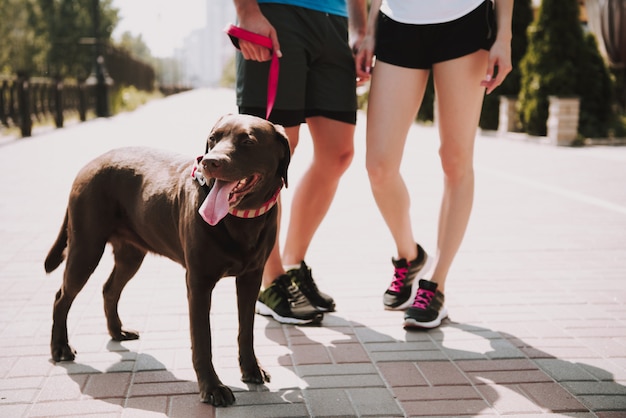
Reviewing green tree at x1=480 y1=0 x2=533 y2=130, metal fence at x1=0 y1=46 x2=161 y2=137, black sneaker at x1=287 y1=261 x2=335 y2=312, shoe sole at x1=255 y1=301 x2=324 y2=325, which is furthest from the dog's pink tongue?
green tree at x1=480 y1=0 x2=533 y2=130

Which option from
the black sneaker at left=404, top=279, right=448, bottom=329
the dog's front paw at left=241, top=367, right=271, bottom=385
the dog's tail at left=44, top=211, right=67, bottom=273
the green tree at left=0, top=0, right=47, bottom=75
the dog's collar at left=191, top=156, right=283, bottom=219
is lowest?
the dog's front paw at left=241, top=367, right=271, bottom=385

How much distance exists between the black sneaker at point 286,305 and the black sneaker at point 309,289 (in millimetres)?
71

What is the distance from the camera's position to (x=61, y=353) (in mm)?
3229

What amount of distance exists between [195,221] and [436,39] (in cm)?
172

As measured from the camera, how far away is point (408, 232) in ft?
13.4

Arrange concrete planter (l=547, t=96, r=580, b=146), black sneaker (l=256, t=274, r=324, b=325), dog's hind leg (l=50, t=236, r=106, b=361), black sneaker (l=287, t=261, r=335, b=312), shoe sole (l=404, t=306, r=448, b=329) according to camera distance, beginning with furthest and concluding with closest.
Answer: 1. concrete planter (l=547, t=96, r=580, b=146)
2. black sneaker (l=287, t=261, r=335, b=312)
3. black sneaker (l=256, t=274, r=324, b=325)
4. shoe sole (l=404, t=306, r=448, b=329)
5. dog's hind leg (l=50, t=236, r=106, b=361)

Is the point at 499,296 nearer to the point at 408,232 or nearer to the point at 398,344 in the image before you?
the point at 408,232

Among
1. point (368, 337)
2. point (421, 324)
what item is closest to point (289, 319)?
point (368, 337)

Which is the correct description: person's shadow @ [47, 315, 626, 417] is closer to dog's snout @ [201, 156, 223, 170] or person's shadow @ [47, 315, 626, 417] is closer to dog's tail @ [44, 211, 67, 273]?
dog's tail @ [44, 211, 67, 273]

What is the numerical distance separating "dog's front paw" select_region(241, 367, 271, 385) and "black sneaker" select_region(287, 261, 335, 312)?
0.98 m

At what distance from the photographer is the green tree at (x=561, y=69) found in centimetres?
1549

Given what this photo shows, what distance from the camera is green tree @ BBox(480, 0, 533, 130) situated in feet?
58.3

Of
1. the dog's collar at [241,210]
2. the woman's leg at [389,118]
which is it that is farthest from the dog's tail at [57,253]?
the woman's leg at [389,118]

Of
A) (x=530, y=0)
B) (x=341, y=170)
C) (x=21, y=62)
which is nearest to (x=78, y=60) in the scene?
(x=21, y=62)
